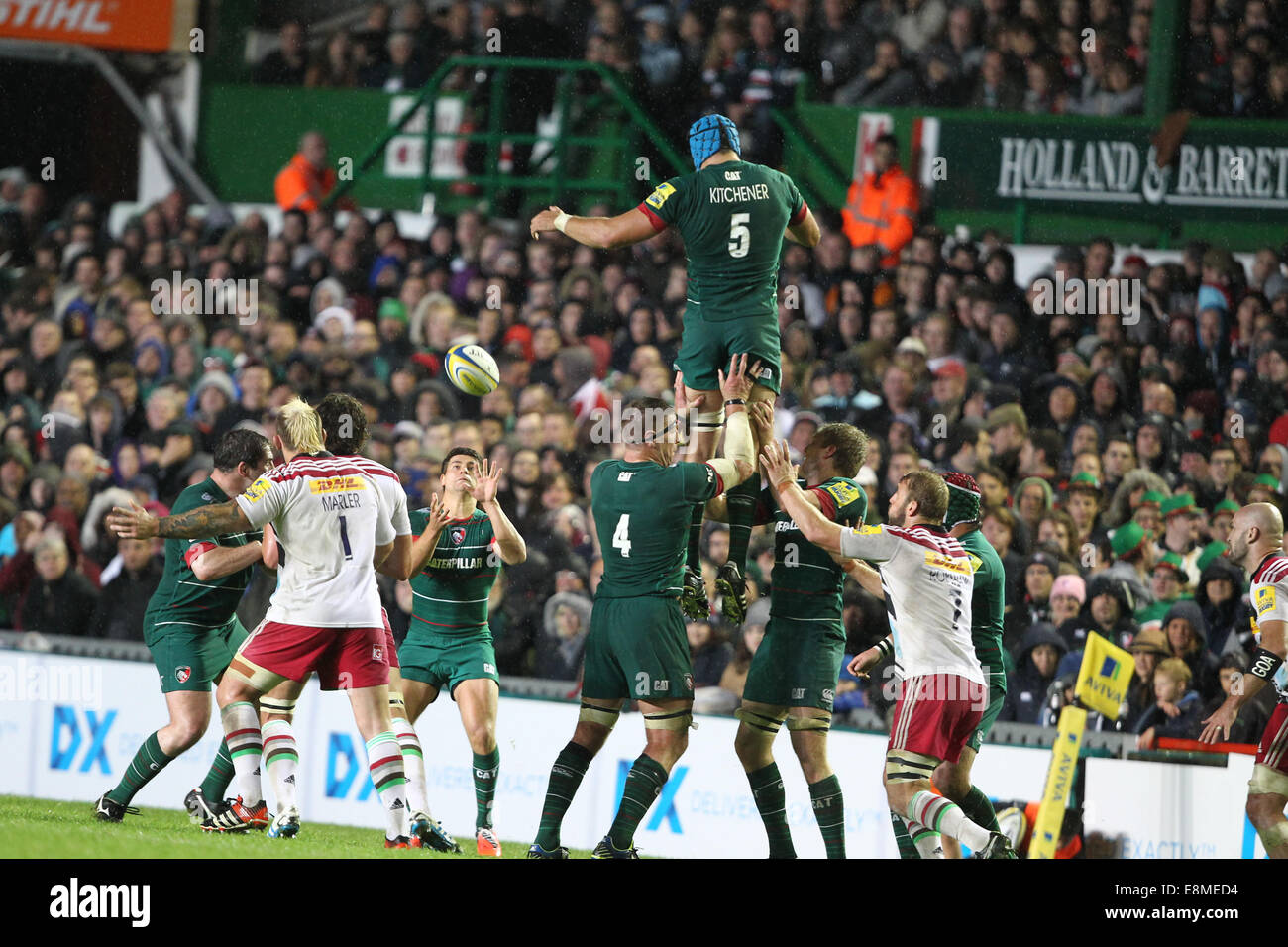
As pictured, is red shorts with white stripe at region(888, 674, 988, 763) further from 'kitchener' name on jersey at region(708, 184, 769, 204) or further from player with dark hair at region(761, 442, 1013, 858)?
'kitchener' name on jersey at region(708, 184, 769, 204)

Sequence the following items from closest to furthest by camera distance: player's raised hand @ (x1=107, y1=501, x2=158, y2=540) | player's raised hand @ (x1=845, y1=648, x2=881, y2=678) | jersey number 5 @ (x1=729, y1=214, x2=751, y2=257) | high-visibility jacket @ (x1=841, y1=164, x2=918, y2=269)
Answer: player's raised hand @ (x1=107, y1=501, x2=158, y2=540), player's raised hand @ (x1=845, y1=648, x2=881, y2=678), jersey number 5 @ (x1=729, y1=214, x2=751, y2=257), high-visibility jacket @ (x1=841, y1=164, x2=918, y2=269)

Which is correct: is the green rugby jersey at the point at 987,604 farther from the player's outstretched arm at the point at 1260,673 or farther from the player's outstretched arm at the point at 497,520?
the player's outstretched arm at the point at 497,520

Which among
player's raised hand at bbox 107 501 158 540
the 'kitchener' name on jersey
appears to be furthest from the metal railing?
player's raised hand at bbox 107 501 158 540

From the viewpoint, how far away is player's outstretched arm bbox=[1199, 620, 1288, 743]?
28.7 feet

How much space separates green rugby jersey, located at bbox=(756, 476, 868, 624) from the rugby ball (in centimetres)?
198

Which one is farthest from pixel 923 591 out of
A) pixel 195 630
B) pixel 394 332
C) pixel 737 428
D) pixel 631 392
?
pixel 394 332

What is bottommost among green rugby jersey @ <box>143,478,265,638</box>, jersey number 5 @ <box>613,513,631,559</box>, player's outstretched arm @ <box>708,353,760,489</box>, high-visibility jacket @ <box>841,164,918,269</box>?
green rugby jersey @ <box>143,478,265,638</box>

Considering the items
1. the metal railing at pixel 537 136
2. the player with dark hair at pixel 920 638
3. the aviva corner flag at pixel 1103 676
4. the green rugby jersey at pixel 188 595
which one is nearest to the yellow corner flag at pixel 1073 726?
the aviva corner flag at pixel 1103 676

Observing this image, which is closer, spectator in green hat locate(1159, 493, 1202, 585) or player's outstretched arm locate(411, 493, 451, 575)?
player's outstretched arm locate(411, 493, 451, 575)

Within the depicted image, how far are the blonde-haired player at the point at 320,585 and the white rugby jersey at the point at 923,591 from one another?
7.22ft

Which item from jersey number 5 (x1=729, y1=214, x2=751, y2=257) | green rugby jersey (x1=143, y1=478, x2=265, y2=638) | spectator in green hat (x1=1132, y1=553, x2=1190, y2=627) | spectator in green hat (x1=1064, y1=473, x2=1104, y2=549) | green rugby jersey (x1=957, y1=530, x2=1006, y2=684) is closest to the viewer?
jersey number 5 (x1=729, y1=214, x2=751, y2=257)

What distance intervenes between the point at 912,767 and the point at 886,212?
859cm

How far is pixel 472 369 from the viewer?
30.8 ft
